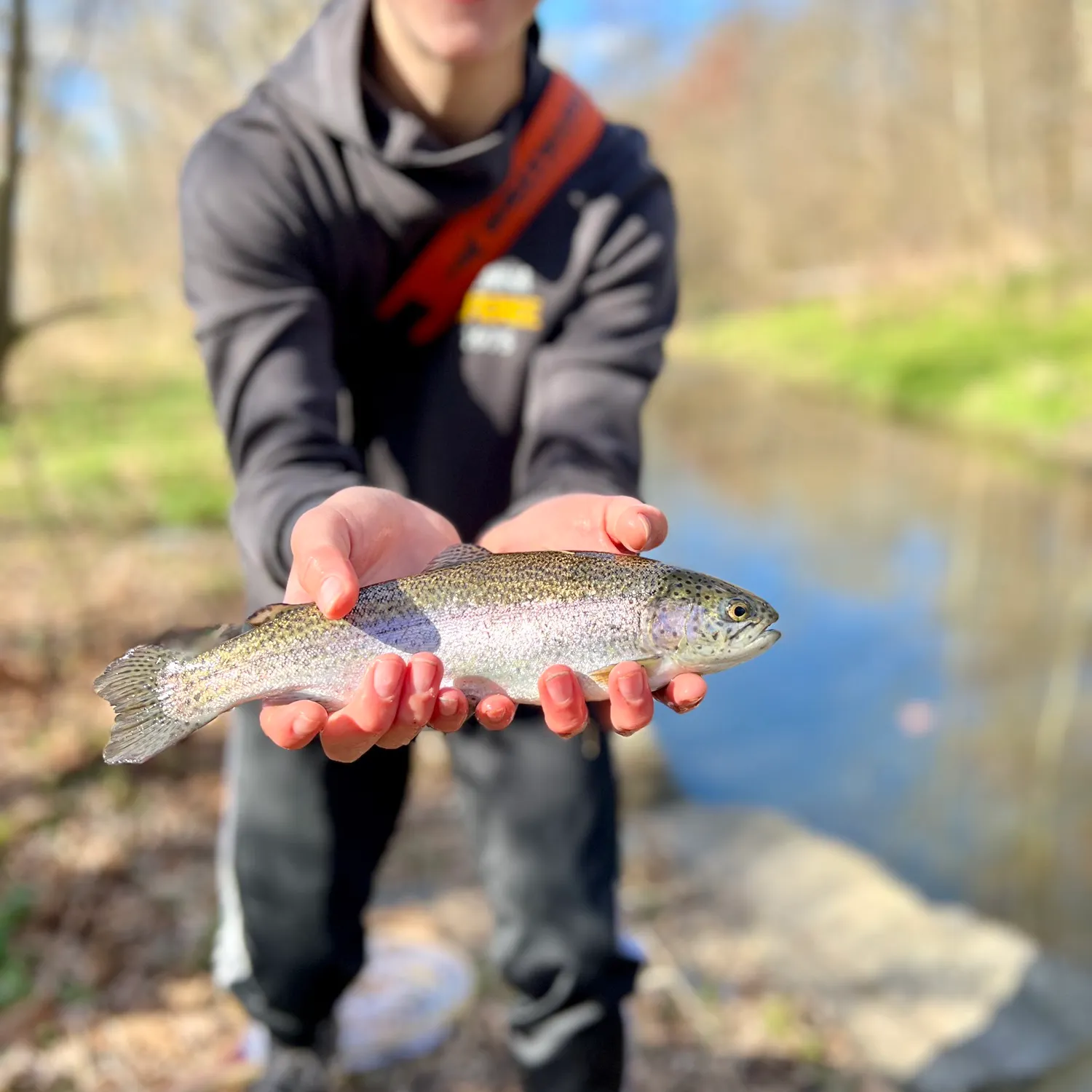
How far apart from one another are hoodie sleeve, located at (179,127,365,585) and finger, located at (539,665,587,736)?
28.9 inches

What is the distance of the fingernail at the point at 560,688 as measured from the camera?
1825 mm

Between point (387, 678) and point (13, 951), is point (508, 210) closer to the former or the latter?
point (387, 678)

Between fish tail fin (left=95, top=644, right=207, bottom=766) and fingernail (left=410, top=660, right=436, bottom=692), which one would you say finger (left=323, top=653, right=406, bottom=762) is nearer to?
fingernail (left=410, top=660, right=436, bottom=692)

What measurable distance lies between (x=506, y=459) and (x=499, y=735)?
0.80 meters

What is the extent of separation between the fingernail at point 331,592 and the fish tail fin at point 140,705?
0.47 m

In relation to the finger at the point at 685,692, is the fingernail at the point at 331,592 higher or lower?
higher

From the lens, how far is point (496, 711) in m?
1.91

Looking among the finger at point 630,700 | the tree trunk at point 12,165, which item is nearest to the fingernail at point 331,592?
the finger at point 630,700

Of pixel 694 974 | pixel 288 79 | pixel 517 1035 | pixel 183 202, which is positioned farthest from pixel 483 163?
pixel 694 974

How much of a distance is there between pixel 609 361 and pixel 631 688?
1.16 metres

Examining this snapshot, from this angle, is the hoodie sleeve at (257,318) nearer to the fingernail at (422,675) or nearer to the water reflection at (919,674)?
the fingernail at (422,675)

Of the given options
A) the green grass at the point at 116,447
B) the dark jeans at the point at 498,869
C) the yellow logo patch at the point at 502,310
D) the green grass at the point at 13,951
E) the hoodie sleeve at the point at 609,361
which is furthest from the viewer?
the green grass at the point at 116,447

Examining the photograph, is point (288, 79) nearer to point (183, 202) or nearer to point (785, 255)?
point (183, 202)

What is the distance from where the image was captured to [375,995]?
385 centimetres
